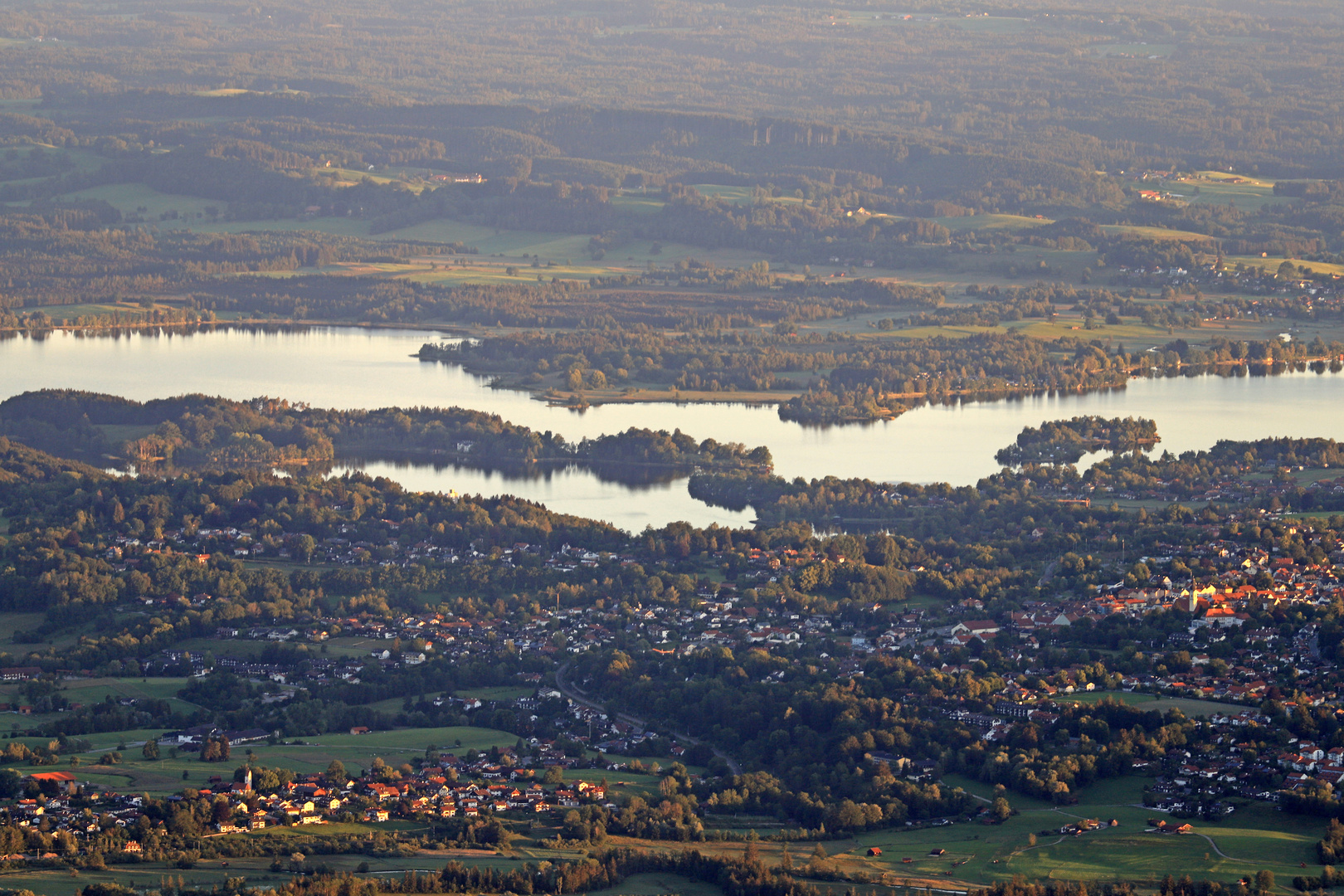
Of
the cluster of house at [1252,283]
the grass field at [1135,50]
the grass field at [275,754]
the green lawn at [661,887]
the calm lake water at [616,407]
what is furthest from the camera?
the grass field at [1135,50]

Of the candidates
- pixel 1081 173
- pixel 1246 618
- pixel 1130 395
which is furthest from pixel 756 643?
pixel 1081 173

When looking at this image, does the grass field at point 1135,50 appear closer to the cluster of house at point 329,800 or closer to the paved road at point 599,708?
the paved road at point 599,708

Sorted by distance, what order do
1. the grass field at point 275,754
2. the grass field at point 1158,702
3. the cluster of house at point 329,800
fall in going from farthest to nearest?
the grass field at point 1158,702 < the grass field at point 275,754 < the cluster of house at point 329,800

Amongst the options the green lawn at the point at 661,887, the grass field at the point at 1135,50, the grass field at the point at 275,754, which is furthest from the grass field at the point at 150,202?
the green lawn at the point at 661,887

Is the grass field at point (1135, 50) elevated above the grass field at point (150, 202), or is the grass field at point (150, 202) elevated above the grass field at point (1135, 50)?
the grass field at point (1135, 50)

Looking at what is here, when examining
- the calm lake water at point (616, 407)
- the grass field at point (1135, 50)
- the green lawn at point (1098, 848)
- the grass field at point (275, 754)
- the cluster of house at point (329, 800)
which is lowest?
the calm lake water at point (616, 407)

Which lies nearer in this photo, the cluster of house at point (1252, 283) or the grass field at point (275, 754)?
the grass field at point (275, 754)

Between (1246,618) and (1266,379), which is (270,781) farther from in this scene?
(1266,379)
